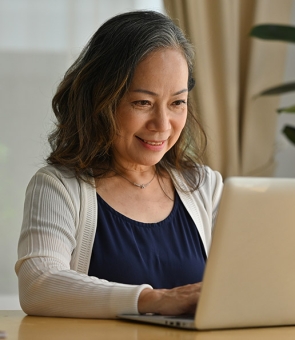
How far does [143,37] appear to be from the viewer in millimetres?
1948

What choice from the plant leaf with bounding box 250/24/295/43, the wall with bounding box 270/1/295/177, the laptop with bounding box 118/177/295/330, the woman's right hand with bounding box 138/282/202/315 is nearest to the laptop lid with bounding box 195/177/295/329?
the laptop with bounding box 118/177/295/330

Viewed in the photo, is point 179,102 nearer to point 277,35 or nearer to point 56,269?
point 56,269

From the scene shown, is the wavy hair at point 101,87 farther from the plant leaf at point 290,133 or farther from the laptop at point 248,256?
the plant leaf at point 290,133

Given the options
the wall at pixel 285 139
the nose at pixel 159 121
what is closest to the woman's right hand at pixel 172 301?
the nose at pixel 159 121

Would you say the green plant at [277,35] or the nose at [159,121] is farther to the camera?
the nose at [159,121]

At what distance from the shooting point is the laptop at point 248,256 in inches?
46.1

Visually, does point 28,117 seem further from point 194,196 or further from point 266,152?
point 194,196

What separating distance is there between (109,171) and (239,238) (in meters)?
0.91

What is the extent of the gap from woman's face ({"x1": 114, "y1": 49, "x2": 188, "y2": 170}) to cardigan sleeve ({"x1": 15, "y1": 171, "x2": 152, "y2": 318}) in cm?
22

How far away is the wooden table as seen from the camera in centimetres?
122

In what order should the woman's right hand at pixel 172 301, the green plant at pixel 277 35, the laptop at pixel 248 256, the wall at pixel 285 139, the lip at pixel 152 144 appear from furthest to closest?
the wall at pixel 285 139
the lip at pixel 152 144
the woman's right hand at pixel 172 301
the laptop at pixel 248 256
the green plant at pixel 277 35

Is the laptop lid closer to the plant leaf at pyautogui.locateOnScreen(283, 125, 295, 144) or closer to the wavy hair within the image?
the plant leaf at pyautogui.locateOnScreen(283, 125, 295, 144)

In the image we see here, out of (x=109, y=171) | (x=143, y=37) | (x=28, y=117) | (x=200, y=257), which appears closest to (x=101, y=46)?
(x=143, y=37)

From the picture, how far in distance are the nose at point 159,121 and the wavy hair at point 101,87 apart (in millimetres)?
102
